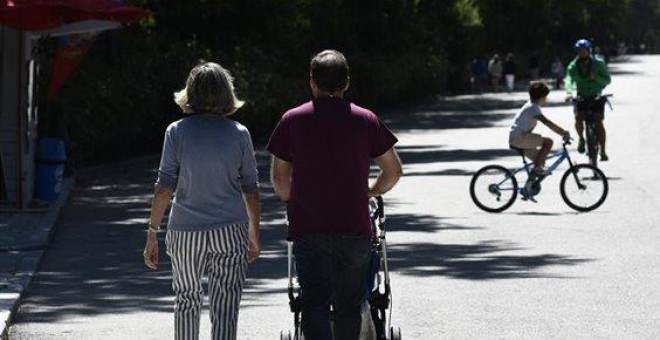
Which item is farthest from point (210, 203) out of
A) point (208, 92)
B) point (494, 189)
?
point (494, 189)

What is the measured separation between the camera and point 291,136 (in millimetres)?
7270

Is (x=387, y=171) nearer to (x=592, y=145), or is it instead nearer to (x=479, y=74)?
(x=592, y=145)

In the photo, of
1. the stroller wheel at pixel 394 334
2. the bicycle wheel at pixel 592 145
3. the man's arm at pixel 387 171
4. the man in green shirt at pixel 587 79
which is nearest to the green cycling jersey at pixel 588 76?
the man in green shirt at pixel 587 79

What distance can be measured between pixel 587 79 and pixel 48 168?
745 cm

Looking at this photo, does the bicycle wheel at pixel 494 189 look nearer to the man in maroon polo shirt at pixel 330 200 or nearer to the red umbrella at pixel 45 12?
the red umbrella at pixel 45 12

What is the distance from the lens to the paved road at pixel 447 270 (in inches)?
417

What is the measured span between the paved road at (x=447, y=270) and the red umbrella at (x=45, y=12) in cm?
209

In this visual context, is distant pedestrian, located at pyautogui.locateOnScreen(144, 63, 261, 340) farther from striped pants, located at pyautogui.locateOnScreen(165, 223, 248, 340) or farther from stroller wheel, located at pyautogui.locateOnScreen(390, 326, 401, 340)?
stroller wheel, located at pyautogui.locateOnScreen(390, 326, 401, 340)

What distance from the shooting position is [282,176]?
739cm

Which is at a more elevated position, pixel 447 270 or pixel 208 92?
pixel 208 92

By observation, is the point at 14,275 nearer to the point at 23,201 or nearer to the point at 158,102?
the point at 23,201

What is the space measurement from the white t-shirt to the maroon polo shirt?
36.6ft

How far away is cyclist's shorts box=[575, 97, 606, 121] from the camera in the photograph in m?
23.5

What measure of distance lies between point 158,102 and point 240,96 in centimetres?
430
